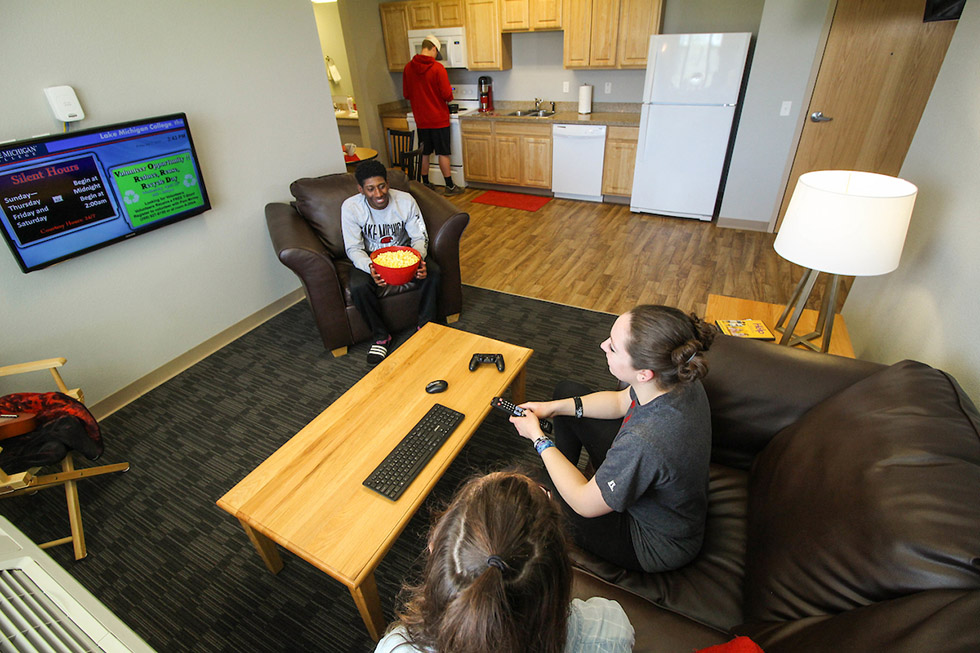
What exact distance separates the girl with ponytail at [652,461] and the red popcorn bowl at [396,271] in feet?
4.86

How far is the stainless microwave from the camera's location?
4957 mm

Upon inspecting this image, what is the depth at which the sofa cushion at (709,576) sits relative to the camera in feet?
3.65

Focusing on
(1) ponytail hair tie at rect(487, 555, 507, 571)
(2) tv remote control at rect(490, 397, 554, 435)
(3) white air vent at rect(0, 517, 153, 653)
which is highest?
(1) ponytail hair tie at rect(487, 555, 507, 571)

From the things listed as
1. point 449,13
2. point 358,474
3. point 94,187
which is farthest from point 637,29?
point 358,474

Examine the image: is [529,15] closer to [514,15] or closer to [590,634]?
[514,15]

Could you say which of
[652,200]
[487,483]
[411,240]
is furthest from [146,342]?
[652,200]

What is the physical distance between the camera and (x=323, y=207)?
114 inches

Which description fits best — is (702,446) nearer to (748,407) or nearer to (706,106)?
(748,407)

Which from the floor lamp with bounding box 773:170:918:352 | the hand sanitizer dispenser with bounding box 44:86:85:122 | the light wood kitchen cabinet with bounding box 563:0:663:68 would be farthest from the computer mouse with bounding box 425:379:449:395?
the light wood kitchen cabinet with bounding box 563:0:663:68

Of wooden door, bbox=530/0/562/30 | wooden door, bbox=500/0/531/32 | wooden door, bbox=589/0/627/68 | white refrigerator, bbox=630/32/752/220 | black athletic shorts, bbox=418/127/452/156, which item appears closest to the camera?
white refrigerator, bbox=630/32/752/220

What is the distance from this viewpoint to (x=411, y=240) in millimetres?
2836

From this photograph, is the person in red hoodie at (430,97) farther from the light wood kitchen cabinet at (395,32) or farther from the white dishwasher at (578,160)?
the white dishwasher at (578,160)

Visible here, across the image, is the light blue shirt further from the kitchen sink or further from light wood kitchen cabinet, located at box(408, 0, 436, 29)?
light wood kitchen cabinet, located at box(408, 0, 436, 29)

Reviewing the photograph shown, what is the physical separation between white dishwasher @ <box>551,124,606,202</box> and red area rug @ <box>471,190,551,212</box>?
0.77ft
